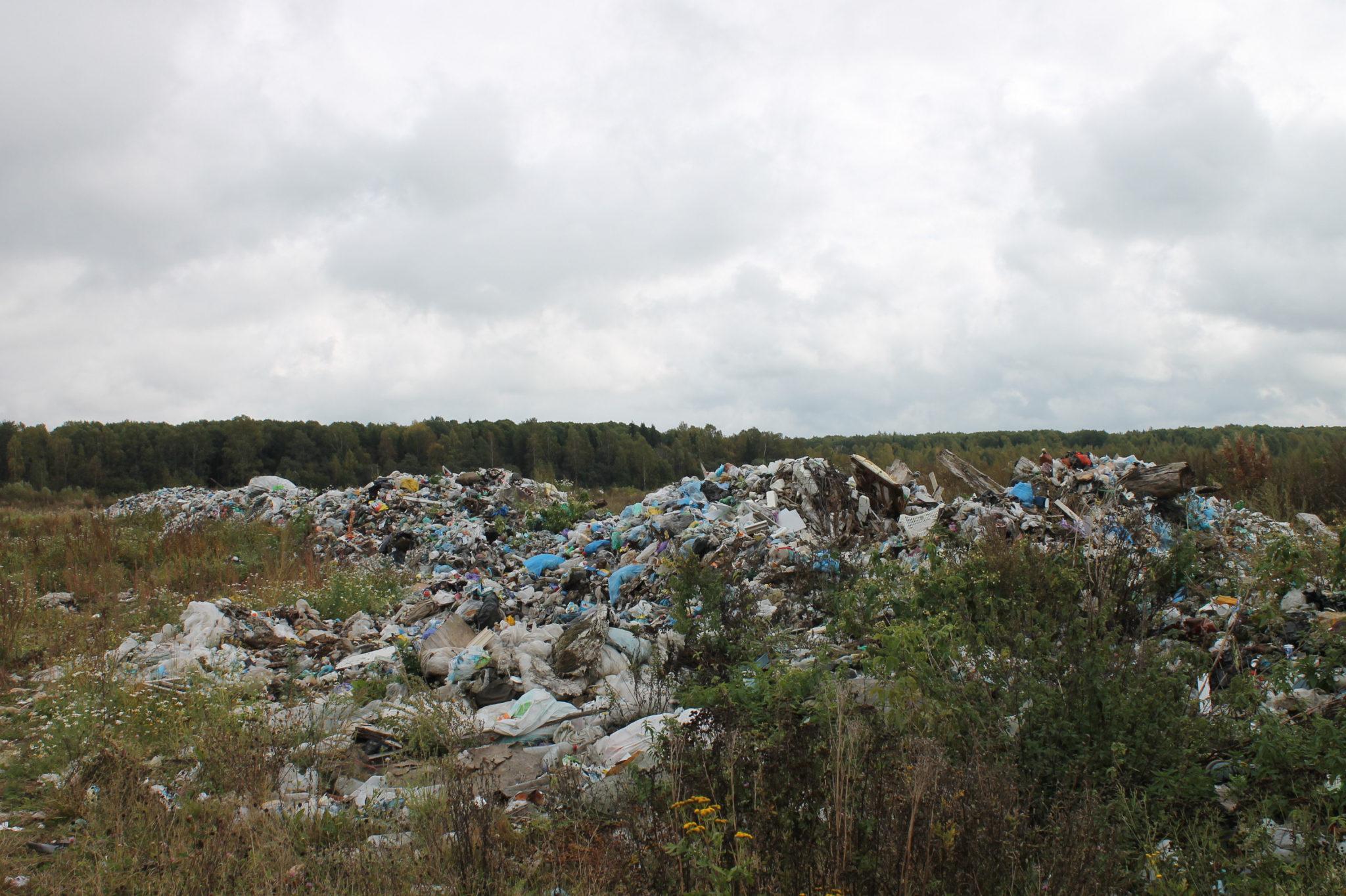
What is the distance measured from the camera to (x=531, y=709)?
425 cm

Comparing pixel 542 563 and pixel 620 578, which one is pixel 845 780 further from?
pixel 542 563

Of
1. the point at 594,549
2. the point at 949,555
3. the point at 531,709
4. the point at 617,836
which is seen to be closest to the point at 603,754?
the point at 531,709

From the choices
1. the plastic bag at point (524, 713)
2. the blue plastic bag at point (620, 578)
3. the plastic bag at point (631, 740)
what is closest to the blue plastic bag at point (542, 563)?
the blue plastic bag at point (620, 578)

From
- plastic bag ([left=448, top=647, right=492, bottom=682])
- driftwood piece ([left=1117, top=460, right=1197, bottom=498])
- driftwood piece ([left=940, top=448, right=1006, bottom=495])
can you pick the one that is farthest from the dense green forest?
plastic bag ([left=448, top=647, right=492, bottom=682])

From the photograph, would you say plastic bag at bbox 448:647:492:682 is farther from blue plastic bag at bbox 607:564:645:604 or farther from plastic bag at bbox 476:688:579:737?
blue plastic bag at bbox 607:564:645:604

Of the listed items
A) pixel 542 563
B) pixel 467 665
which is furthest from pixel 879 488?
pixel 467 665

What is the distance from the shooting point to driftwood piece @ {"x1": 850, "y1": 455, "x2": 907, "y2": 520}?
31.9ft

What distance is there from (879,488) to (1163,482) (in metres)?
3.26

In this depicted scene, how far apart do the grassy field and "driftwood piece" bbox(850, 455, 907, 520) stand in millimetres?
4935

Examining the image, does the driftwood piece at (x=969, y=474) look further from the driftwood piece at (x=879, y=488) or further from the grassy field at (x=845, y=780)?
the grassy field at (x=845, y=780)

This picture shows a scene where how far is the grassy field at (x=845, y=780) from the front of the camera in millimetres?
2031

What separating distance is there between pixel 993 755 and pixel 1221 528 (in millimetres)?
7084

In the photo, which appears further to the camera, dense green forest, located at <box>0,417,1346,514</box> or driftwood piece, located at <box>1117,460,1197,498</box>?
dense green forest, located at <box>0,417,1346,514</box>

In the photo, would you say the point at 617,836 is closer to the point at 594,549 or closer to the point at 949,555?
the point at 949,555
